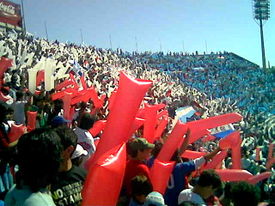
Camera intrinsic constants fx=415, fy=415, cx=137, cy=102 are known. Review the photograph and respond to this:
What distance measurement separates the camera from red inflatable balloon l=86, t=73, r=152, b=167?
2545 mm

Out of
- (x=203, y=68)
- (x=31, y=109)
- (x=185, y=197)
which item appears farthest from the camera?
(x=203, y=68)

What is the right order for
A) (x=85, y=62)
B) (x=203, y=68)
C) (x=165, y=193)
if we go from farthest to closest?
1. (x=203, y=68)
2. (x=85, y=62)
3. (x=165, y=193)

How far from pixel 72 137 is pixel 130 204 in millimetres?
797

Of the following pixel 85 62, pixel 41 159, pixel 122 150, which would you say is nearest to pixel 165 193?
pixel 122 150

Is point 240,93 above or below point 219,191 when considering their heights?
below

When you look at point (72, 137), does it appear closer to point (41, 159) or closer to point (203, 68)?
point (41, 159)

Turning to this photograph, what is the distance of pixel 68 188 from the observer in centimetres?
237

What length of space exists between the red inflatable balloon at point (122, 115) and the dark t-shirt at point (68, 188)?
8.9 inches

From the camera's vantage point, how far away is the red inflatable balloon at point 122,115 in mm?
2545

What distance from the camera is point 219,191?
350 cm

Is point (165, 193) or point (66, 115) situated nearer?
point (165, 193)

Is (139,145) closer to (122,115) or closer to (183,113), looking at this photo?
(122,115)

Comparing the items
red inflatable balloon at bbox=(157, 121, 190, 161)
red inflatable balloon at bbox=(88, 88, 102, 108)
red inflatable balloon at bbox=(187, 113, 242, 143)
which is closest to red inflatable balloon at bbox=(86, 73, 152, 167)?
red inflatable balloon at bbox=(157, 121, 190, 161)

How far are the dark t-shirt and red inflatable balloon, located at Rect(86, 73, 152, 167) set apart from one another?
0.23 m
